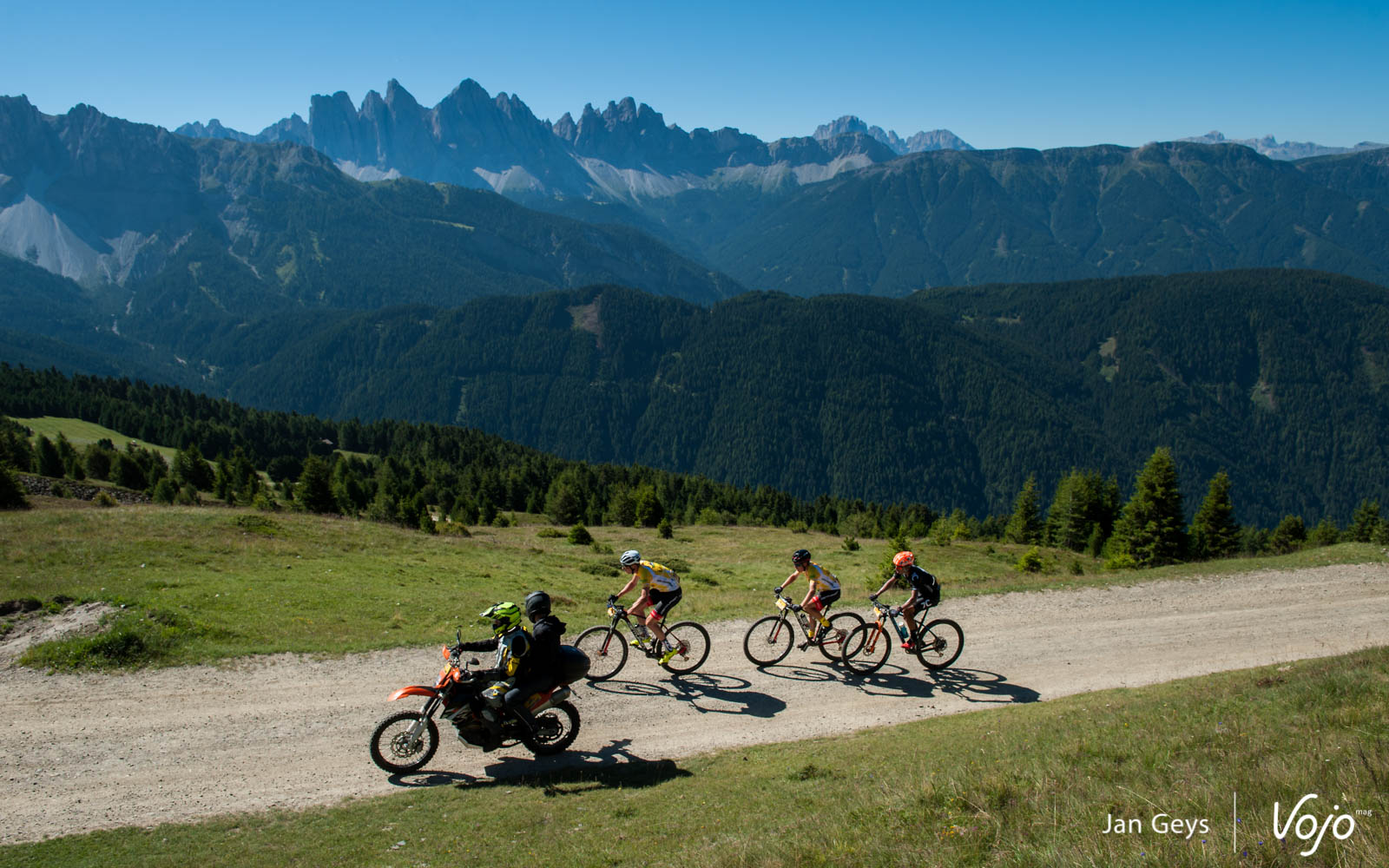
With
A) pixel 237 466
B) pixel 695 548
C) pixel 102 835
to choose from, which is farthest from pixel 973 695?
pixel 237 466

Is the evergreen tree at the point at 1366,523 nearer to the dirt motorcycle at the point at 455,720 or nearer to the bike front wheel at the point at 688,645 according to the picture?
the bike front wheel at the point at 688,645

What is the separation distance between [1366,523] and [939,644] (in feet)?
276

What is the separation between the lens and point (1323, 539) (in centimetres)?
6481

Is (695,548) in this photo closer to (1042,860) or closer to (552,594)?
(552,594)

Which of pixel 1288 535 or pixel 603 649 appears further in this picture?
pixel 1288 535

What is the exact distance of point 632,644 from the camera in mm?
17672

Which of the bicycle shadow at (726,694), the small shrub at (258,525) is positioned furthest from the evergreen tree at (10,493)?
the bicycle shadow at (726,694)

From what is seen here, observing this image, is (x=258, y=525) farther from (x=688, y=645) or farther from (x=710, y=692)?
(x=710, y=692)

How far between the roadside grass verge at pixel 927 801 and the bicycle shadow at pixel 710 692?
6.05 ft

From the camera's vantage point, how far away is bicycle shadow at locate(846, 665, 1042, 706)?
1659 cm

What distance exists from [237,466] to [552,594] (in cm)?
5903

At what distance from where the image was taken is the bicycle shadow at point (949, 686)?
1659 cm

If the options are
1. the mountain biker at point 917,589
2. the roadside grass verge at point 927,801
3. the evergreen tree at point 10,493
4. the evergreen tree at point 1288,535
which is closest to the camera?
the roadside grass verge at point 927,801

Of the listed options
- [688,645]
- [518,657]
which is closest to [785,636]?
[688,645]
